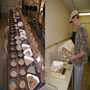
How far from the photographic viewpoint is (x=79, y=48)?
3.10 feet

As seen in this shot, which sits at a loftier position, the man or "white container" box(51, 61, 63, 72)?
the man

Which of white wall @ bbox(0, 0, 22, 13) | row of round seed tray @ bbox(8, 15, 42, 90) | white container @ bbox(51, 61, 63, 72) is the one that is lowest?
white container @ bbox(51, 61, 63, 72)

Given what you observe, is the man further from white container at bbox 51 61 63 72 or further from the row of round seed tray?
the row of round seed tray

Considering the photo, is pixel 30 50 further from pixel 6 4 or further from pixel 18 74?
pixel 6 4

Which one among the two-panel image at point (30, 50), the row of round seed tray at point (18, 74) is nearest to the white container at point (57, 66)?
the two-panel image at point (30, 50)

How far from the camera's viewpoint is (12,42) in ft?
1.75

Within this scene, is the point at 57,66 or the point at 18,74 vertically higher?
the point at 18,74

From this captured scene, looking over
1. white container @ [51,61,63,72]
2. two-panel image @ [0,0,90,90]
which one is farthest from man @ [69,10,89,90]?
white container @ [51,61,63,72]

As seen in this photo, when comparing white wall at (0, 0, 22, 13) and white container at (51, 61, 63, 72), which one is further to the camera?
white container at (51, 61, 63, 72)

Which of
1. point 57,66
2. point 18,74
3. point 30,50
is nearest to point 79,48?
point 57,66

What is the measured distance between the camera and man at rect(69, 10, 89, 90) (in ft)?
2.95

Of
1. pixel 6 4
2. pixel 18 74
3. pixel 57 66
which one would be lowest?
pixel 57 66

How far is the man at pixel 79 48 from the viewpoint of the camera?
899 mm

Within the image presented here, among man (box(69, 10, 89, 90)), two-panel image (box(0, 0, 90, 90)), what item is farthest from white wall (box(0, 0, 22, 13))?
man (box(69, 10, 89, 90))
